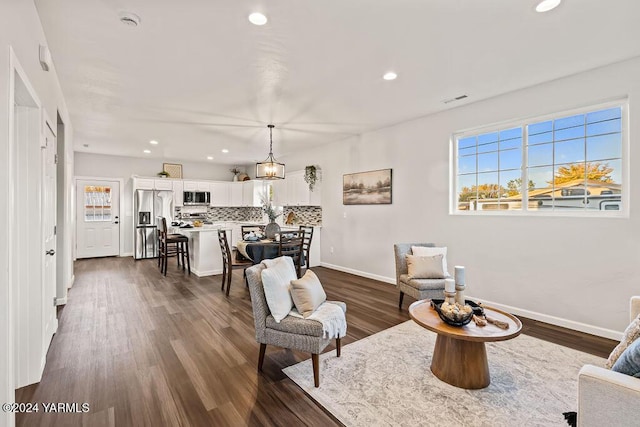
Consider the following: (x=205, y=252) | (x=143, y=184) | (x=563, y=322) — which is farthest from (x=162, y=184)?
(x=563, y=322)

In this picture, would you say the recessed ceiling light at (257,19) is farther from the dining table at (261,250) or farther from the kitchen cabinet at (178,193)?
the kitchen cabinet at (178,193)

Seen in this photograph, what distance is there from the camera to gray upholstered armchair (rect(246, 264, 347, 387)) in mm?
2152

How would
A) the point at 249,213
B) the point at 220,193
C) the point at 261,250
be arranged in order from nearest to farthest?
the point at 261,250 < the point at 220,193 < the point at 249,213

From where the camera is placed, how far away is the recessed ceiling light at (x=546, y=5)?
81.1 inches

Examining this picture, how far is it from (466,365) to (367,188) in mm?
3641

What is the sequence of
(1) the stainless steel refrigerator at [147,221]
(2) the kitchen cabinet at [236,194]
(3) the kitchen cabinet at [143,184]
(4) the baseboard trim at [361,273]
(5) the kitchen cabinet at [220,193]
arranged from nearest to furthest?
1. (4) the baseboard trim at [361,273]
2. (1) the stainless steel refrigerator at [147,221]
3. (3) the kitchen cabinet at [143,184]
4. (5) the kitchen cabinet at [220,193]
5. (2) the kitchen cabinet at [236,194]

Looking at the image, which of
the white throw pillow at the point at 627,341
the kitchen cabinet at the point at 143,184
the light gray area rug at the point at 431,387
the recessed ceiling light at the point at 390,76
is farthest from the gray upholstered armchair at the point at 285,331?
the kitchen cabinet at the point at 143,184

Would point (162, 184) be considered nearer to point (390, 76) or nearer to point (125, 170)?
point (125, 170)

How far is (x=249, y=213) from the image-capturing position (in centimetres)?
987

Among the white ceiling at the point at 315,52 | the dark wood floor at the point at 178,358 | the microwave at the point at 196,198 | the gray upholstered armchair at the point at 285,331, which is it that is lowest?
the dark wood floor at the point at 178,358

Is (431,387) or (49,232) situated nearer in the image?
(431,387)

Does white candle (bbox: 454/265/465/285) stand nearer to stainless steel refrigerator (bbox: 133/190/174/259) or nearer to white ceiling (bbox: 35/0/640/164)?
white ceiling (bbox: 35/0/640/164)

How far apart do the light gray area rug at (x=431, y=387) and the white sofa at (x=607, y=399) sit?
0.74 m

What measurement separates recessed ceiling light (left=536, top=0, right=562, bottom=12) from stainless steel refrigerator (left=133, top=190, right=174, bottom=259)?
25.7 feet
